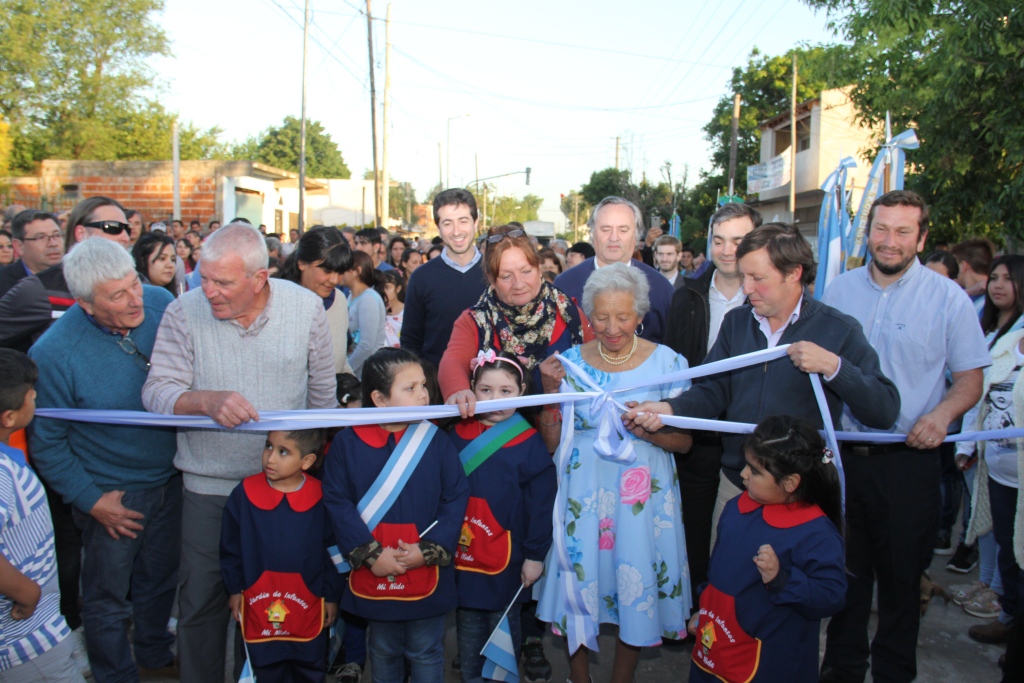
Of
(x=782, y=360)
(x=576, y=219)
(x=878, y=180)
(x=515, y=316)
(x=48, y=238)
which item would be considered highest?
(x=576, y=219)

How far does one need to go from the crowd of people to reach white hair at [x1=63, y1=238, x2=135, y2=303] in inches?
0.5

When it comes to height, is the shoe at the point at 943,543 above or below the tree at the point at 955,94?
below

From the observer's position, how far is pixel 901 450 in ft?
11.7

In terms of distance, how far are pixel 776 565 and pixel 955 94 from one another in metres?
9.04

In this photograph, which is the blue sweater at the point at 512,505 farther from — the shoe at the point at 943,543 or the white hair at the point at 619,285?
the shoe at the point at 943,543

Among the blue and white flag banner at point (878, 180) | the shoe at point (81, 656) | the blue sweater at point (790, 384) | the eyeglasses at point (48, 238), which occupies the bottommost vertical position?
the shoe at point (81, 656)

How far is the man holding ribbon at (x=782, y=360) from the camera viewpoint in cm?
302

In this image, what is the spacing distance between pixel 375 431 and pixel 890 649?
9.03ft

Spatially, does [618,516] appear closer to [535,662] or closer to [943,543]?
[535,662]

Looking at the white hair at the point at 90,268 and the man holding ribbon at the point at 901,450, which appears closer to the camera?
the white hair at the point at 90,268

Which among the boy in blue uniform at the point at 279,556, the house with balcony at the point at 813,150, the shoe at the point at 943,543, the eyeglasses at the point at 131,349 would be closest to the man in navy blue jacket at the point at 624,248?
the boy in blue uniform at the point at 279,556

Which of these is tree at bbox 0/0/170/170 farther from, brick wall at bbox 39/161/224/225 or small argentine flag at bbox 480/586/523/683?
small argentine flag at bbox 480/586/523/683

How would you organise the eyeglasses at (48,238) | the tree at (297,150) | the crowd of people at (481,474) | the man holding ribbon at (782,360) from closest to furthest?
the crowd of people at (481,474)
the man holding ribbon at (782,360)
the eyeglasses at (48,238)
the tree at (297,150)

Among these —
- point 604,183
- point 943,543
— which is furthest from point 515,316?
point 604,183
